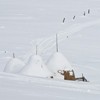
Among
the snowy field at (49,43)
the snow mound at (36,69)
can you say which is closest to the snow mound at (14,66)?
the snow mound at (36,69)

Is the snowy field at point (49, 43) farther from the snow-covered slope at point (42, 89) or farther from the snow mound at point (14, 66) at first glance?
the snow mound at point (14, 66)

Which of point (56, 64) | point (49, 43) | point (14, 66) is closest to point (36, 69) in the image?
point (56, 64)

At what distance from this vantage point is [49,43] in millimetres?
19906

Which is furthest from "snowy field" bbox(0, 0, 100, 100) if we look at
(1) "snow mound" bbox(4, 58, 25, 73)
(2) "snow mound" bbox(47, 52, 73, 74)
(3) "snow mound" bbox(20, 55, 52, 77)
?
(1) "snow mound" bbox(4, 58, 25, 73)

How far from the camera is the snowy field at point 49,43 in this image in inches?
212

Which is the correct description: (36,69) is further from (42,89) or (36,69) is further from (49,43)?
(49,43)

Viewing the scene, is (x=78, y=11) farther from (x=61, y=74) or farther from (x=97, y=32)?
(x=61, y=74)

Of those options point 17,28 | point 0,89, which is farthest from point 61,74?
point 17,28

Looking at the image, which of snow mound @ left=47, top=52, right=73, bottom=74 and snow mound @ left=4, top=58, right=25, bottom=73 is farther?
snow mound @ left=4, top=58, right=25, bottom=73

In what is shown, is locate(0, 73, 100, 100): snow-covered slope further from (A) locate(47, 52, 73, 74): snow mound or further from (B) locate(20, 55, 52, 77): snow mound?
(A) locate(47, 52, 73, 74): snow mound

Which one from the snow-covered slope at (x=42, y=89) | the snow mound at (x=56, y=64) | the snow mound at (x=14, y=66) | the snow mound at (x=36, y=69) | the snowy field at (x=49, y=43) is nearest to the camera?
the snow-covered slope at (x=42, y=89)

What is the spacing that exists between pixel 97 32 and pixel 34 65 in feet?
38.4

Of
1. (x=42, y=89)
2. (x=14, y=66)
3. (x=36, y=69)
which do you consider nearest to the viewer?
(x=42, y=89)

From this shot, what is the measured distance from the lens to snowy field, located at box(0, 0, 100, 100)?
5387mm
